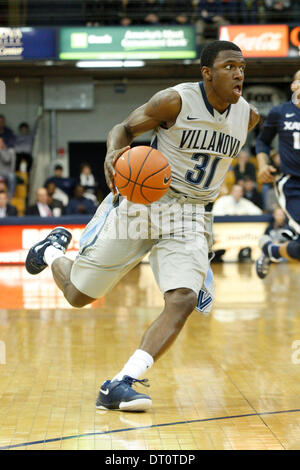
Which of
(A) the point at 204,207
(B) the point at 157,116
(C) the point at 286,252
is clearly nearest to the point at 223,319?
(C) the point at 286,252

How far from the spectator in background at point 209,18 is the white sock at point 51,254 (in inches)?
591

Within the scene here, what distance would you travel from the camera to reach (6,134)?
67.1 feet

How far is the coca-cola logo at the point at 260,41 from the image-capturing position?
18.7m

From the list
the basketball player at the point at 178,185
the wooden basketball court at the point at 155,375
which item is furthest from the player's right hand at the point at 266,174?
the basketball player at the point at 178,185

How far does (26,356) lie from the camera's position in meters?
5.66

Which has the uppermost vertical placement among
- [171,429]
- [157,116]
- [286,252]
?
[157,116]

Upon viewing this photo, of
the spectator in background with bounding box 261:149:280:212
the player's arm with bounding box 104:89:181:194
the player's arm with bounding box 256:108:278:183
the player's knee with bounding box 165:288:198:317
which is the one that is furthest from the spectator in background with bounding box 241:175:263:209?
the player's knee with bounding box 165:288:198:317

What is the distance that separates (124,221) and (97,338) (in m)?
2.23

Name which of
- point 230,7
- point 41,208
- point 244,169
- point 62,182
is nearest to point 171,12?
point 230,7

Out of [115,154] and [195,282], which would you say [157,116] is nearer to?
[115,154]

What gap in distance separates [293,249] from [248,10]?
1354 centimetres

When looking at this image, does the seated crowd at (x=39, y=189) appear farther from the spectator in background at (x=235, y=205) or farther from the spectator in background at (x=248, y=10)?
the spectator in background at (x=248, y=10)

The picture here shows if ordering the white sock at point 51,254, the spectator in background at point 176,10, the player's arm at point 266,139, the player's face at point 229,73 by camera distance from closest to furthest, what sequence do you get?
the player's face at point 229,73 < the white sock at point 51,254 < the player's arm at point 266,139 < the spectator in background at point 176,10

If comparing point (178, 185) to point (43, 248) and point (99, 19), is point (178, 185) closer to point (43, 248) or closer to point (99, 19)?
point (43, 248)
